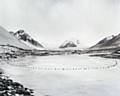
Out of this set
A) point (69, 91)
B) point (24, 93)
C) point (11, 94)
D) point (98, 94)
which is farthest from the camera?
point (69, 91)

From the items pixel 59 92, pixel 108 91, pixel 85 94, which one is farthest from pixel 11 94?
pixel 108 91

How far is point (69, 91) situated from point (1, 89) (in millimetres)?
11115

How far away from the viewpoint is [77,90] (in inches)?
1494

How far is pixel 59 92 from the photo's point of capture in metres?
35.8

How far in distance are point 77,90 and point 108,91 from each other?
514cm

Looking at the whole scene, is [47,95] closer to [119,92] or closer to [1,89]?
[1,89]

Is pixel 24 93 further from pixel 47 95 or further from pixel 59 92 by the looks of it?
pixel 59 92

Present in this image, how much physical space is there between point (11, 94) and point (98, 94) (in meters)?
13.4

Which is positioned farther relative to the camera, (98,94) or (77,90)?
(77,90)

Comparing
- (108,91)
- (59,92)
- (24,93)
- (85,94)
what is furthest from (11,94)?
(108,91)

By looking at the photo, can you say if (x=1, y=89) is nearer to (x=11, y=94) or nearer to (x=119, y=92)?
(x=11, y=94)

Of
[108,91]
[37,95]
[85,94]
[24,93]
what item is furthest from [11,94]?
[108,91]

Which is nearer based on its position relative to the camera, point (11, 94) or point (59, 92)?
point (11, 94)

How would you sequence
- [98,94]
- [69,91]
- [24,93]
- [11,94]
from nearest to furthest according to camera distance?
1. [11,94]
2. [24,93]
3. [98,94]
4. [69,91]
